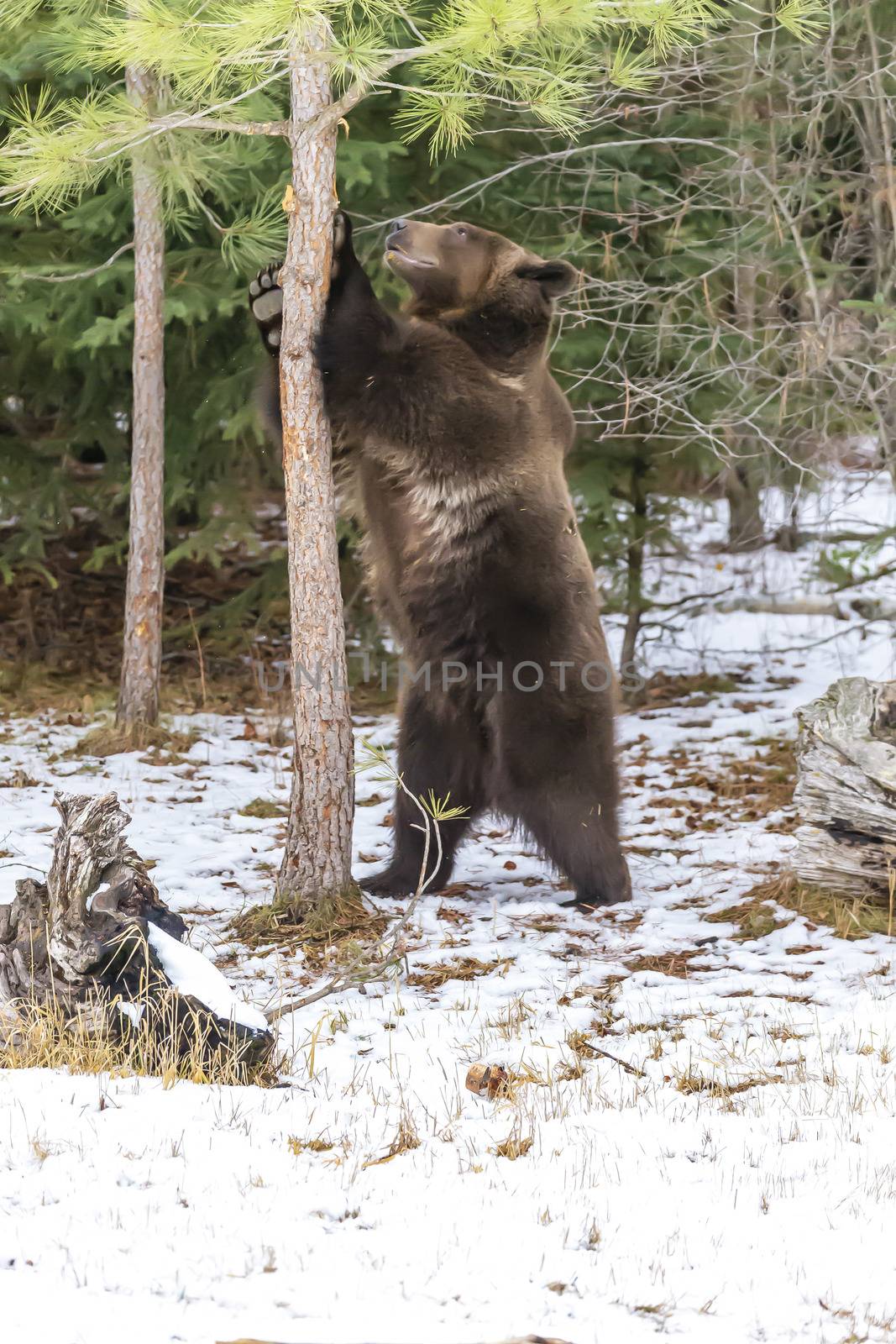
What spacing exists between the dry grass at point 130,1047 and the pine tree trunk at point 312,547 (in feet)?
5.53

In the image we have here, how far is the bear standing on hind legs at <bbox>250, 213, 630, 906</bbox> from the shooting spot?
5750 millimetres

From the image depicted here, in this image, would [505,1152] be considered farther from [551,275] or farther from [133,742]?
[133,742]

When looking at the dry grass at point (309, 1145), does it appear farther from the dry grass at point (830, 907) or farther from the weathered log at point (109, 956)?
the dry grass at point (830, 907)

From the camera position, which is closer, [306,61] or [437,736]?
[306,61]

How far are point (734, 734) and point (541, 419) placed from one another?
3.67m

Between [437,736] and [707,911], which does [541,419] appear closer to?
[437,736]

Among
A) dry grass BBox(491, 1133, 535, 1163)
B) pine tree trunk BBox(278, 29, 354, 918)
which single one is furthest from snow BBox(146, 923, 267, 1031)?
pine tree trunk BBox(278, 29, 354, 918)

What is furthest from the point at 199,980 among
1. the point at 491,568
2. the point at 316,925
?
the point at 491,568

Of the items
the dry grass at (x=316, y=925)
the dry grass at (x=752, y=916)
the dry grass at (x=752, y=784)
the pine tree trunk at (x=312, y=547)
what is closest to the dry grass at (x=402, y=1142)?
the dry grass at (x=316, y=925)

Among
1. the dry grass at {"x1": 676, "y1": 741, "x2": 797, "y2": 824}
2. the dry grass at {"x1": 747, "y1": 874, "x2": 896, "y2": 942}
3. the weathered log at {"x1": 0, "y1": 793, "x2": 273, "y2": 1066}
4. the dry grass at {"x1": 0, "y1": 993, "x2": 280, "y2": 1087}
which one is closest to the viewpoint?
the dry grass at {"x1": 0, "y1": 993, "x2": 280, "y2": 1087}

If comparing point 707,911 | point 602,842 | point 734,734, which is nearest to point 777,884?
point 707,911

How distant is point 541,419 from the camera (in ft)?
19.6

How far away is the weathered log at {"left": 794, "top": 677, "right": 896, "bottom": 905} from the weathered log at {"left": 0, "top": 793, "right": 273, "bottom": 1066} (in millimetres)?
Answer: 2856

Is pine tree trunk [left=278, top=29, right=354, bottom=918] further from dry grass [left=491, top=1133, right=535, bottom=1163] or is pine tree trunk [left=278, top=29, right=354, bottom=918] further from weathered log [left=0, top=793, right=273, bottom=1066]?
dry grass [left=491, top=1133, right=535, bottom=1163]
